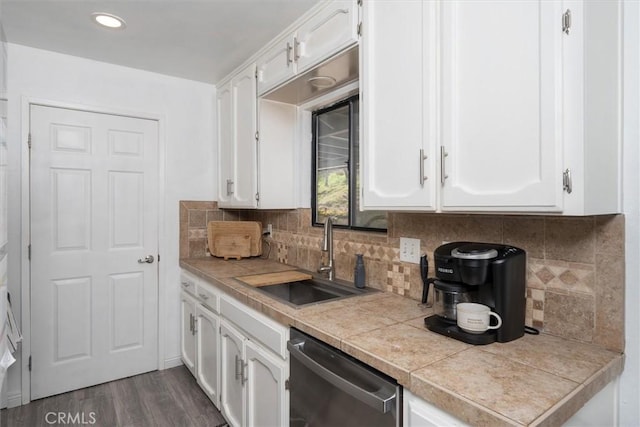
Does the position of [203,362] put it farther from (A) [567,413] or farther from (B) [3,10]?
(B) [3,10]

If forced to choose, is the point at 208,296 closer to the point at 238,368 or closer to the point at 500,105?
the point at 238,368

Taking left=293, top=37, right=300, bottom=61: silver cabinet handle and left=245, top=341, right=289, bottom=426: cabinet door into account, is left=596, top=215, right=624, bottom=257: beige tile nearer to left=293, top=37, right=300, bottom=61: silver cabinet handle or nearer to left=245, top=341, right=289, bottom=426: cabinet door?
left=245, top=341, right=289, bottom=426: cabinet door

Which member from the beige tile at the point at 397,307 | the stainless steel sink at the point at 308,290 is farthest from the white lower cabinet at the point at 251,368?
the beige tile at the point at 397,307

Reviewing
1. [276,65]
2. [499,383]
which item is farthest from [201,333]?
[499,383]

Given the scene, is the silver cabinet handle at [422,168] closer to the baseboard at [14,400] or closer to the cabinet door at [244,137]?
the cabinet door at [244,137]

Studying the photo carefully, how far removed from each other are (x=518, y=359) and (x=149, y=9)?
7.18ft

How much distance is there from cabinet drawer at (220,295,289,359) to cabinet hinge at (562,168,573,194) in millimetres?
1085

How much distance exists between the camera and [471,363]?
997 millimetres

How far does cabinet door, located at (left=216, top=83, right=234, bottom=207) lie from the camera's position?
2715 mm

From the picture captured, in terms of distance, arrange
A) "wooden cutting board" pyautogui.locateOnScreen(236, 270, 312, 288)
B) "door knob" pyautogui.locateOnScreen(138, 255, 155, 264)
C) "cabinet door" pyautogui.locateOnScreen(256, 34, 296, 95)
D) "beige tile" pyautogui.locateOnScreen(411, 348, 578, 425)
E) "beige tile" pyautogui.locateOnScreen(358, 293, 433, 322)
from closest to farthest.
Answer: "beige tile" pyautogui.locateOnScreen(411, 348, 578, 425), "beige tile" pyautogui.locateOnScreen(358, 293, 433, 322), "cabinet door" pyautogui.locateOnScreen(256, 34, 296, 95), "wooden cutting board" pyautogui.locateOnScreen(236, 270, 312, 288), "door knob" pyautogui.locateOnScreen(138, 255, 155, 264)

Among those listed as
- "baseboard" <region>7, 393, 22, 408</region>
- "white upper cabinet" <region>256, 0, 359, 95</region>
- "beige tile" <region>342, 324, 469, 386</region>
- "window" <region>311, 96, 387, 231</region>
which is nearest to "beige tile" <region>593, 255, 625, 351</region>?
"beige tile" <region>342, 324, 469, 386</region>

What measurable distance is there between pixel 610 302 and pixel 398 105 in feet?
3.03

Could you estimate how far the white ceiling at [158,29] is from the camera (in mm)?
1801

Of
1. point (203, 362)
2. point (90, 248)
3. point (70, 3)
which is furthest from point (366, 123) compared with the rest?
point (90, 248)
